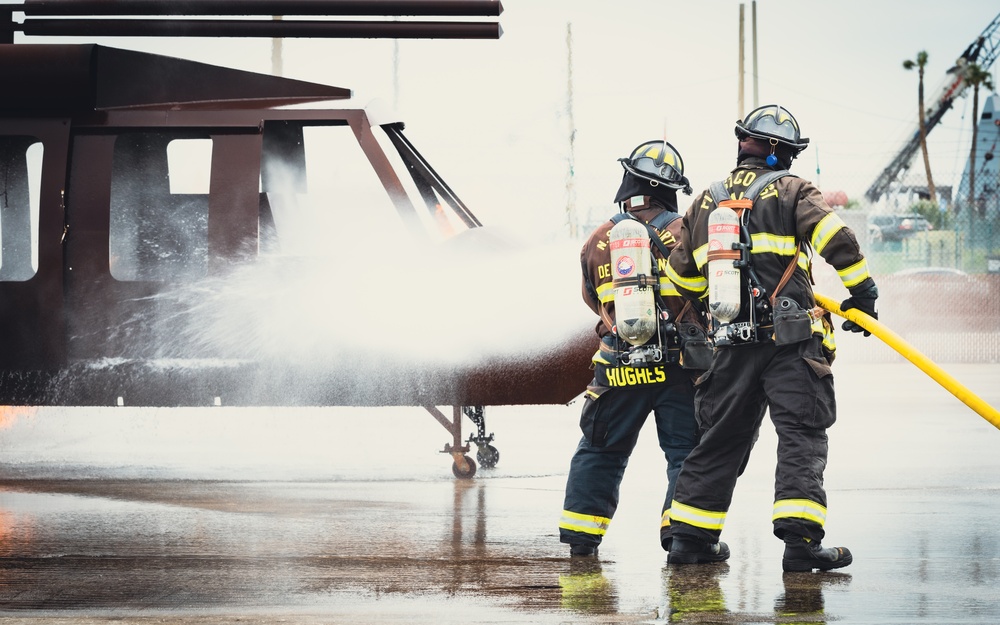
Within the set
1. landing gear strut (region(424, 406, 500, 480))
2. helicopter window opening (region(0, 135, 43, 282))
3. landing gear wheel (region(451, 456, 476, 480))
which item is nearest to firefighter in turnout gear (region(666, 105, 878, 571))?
landing gear strut (region(424, 406, 500, 480))

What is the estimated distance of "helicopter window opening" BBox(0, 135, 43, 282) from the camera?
24.8 feet

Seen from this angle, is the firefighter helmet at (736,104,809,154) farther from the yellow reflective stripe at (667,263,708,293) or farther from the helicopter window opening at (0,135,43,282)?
the helicopter window opening at (0,135,43,282)

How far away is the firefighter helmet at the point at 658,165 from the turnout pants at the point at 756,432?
0.88m

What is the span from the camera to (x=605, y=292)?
555 centimetres

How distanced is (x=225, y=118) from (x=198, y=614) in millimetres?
4013

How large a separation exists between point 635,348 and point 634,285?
283 mm

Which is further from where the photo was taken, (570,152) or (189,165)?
(570,152)

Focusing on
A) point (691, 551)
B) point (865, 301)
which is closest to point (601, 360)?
point (691, 551)

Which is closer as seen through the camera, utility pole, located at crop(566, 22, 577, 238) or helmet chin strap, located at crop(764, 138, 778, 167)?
helmet chin strap, located at crop(764, 138, 778, 167)

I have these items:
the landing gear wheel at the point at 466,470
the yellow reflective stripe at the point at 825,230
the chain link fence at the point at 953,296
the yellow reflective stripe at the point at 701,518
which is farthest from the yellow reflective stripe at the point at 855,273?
the chain link fence at the point at 953,296

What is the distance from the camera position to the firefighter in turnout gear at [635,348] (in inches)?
206

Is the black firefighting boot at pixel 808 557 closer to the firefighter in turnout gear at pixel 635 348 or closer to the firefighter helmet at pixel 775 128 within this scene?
the firefighter in turnout gear at pixel 635 348

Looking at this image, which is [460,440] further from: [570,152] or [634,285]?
[570,152]

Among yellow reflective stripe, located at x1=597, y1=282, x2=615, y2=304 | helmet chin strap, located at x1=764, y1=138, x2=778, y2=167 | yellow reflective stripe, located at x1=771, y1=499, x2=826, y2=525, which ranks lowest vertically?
yellow reflective stripe, located at x1=771, y1=499, x2=826, y2=525
